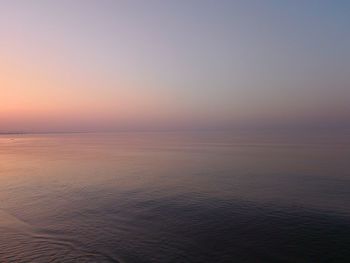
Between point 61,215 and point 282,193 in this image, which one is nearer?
point 61,215

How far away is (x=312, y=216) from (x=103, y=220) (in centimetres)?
1631

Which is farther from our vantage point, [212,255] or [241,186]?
[241,186]

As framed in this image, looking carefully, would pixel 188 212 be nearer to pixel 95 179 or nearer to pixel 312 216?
pixel 312 216

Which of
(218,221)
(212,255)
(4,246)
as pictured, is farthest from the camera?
(218,221)

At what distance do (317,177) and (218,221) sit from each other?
26.0m

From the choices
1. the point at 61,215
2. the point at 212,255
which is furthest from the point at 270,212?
the point at 61,215

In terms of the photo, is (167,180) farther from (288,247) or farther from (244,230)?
(288,247)

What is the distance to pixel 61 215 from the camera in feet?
87.9

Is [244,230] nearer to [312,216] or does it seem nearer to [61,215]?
[312,216]

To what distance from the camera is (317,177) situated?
4447 cm

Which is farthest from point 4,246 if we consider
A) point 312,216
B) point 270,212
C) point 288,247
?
point 312,216

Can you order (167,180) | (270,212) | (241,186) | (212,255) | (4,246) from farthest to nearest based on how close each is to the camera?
(167,180), (241,186), (270,212), (4,246), (212,255)

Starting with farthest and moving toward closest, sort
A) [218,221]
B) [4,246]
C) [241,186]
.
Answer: [241,186], [218,221], [4,246]

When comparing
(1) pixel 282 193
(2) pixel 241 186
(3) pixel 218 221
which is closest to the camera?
(3) pixel 218 221
